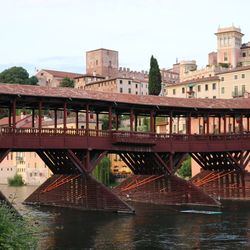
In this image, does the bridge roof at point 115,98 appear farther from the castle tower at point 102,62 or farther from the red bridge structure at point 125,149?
the castle tower at point 102,62

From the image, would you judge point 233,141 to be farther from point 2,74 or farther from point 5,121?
point 2,74

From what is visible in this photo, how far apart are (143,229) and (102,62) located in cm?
14442

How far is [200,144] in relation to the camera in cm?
4978

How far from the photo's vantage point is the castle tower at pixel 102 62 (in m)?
177

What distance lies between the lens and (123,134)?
44.5m

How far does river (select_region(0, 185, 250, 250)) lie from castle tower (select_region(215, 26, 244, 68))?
9818 centimetres

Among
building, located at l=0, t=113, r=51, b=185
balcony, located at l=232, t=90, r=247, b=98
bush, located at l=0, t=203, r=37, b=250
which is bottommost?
bush, located at l=0, t=203, r=37, b=250

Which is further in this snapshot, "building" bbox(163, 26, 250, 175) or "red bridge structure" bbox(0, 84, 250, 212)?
"building" bbox(163, 26, 250, 175)

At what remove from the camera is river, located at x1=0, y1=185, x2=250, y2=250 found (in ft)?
96.8

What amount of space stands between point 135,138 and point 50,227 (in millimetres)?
11806

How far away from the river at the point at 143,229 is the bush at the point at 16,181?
46.1 m

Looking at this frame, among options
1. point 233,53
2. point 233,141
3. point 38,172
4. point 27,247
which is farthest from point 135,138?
point 233,53

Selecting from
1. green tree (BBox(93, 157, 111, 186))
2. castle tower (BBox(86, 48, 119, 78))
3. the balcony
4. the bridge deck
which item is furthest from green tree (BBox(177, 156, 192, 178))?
castle tower (BBox(86, 48, 119, 78))

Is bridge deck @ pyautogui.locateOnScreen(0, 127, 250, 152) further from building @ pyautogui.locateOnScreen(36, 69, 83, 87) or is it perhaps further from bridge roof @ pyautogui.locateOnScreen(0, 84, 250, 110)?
building @ pyautogui.locateOnScreen(36, 69, 83, 87)
